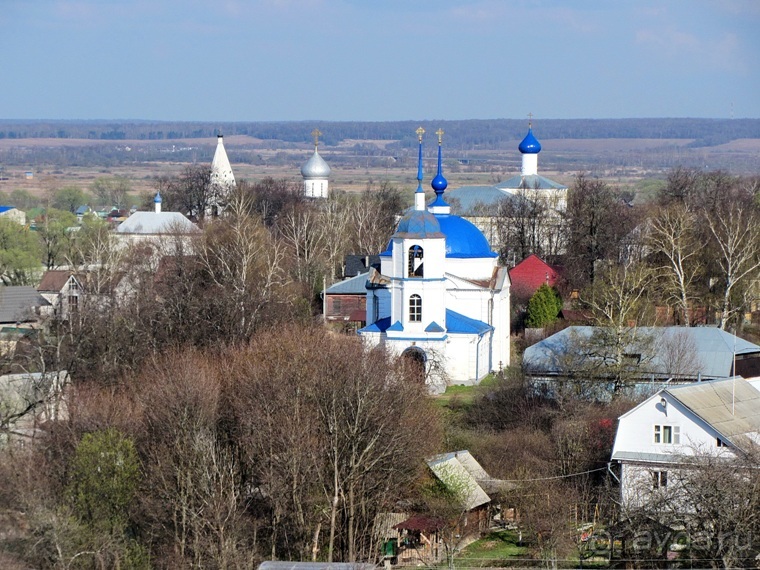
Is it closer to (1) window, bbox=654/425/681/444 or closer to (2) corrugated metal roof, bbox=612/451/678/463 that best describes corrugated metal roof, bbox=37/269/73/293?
(2) corrugated metal roof, bbox=612/451/678/463

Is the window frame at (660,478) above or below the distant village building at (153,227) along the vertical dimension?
below

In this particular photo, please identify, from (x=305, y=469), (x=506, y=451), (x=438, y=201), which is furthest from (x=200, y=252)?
(x=305, y=469)

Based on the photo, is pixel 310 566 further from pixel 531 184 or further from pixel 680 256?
pixel 531 184

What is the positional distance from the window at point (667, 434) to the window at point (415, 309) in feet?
37.6

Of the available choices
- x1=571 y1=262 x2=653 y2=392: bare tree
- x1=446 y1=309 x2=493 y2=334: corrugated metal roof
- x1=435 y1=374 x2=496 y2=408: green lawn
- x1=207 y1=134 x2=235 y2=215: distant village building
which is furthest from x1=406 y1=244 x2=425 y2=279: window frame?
x1=207 y1=134 x2=235 y2=215: distant village building

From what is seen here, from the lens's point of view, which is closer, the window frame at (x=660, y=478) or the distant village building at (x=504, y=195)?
the window frame at (x=660, y=478)

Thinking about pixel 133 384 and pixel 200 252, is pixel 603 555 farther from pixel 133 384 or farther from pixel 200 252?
pixel 200 252

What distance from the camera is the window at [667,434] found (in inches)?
982

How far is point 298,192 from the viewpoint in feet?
262

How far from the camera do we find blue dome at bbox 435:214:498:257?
38.2 metres

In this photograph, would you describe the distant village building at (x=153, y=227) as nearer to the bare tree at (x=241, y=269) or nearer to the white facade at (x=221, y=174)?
the white facade at (x=221, y=174)

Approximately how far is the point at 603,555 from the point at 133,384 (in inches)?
404

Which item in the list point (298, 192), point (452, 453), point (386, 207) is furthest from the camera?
point (298, 192)

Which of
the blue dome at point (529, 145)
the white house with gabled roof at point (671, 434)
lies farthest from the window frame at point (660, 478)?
the blue dome at point (529, 145)
